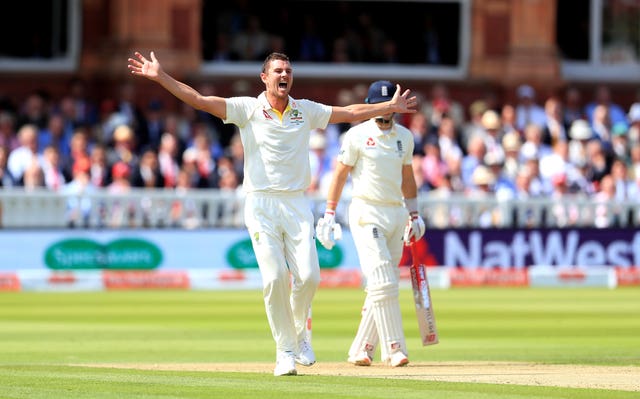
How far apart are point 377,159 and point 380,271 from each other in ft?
2.72

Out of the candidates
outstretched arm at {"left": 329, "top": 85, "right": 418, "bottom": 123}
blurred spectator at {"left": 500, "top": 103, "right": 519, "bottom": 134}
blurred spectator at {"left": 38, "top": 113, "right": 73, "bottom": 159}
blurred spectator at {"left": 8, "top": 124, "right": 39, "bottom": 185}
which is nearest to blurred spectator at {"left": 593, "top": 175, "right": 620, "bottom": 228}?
blurred spectator at {"left": 500, "top": 103, "right": 519, "bottom": 134}

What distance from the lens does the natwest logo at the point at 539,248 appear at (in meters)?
22.7

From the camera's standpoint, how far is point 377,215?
11.9m

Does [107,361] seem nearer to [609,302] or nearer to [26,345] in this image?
[26,345]

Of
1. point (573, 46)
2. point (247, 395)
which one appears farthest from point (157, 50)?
point (247, 395)

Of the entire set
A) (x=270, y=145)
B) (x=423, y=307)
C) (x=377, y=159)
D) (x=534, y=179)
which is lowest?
(x=423, y=307)

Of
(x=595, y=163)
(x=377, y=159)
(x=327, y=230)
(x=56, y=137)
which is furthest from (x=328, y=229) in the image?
(x=595, y=163)

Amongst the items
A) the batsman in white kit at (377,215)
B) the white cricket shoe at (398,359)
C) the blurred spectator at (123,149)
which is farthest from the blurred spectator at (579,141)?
the white cricket shoe at (398,359)

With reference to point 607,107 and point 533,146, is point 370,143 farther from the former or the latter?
point 607,107

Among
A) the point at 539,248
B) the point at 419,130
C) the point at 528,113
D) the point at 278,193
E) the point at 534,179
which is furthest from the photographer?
the point at 528,113

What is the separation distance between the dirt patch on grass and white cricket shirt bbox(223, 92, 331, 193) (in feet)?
4.31

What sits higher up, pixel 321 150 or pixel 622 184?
pixel 321 150

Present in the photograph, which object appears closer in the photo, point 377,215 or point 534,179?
point 377,215

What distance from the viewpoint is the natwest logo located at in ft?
74.6
